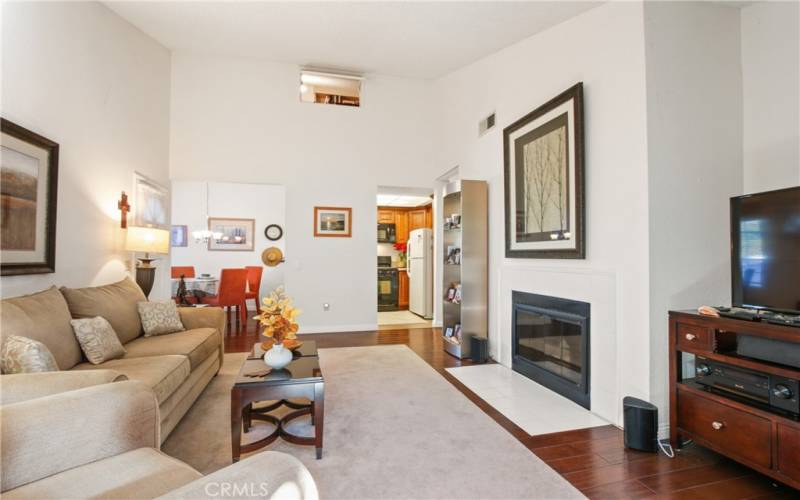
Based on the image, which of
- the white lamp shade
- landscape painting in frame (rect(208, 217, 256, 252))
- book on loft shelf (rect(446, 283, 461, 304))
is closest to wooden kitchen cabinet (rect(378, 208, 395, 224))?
landscape painting in frame (rect(208, 217, 256, 252))

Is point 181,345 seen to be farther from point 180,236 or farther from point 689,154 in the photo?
point 180,236

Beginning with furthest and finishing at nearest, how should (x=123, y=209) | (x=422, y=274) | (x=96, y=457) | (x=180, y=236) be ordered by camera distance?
(x=180, y=236) < (x=422, y=274) < (x=123, y=209) < (x=96, y=457)

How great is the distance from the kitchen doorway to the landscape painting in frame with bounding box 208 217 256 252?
2.92 metres

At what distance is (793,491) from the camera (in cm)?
179

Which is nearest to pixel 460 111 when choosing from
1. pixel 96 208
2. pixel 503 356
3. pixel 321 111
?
pixel 321 111

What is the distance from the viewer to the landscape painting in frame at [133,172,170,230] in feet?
13.5

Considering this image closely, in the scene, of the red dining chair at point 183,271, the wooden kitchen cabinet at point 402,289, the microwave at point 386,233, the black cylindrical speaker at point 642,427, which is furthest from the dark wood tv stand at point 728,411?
the red dining chair at point 183,271

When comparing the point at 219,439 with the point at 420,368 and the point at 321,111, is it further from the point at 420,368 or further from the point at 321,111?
the point at 321,111

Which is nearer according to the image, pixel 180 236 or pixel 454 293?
pixel 454 293

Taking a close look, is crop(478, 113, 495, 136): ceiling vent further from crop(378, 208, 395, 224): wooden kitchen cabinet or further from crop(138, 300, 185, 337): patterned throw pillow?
crop(378, 208, 395, 224): wooden kitchen cabinet

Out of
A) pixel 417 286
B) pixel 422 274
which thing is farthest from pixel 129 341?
pixel 417 286

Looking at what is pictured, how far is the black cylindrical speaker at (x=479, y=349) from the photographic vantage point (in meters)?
4.08

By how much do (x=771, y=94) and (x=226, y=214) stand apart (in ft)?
27.7

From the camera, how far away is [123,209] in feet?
12.4
